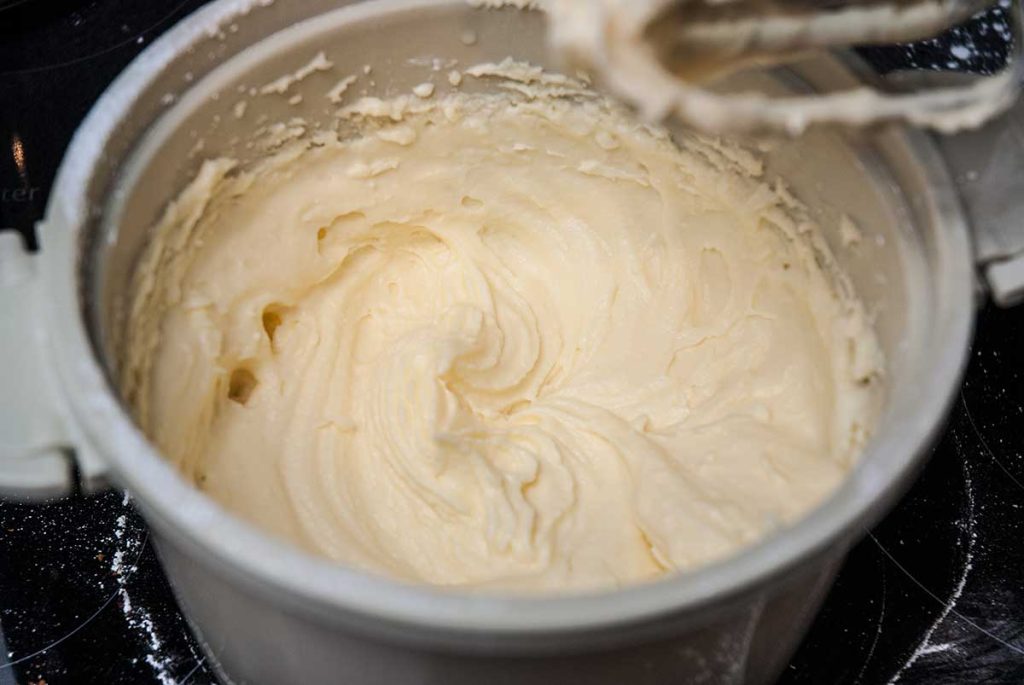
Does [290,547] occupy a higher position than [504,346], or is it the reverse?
[290,547]

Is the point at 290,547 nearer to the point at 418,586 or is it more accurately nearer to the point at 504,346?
the point at 418,586

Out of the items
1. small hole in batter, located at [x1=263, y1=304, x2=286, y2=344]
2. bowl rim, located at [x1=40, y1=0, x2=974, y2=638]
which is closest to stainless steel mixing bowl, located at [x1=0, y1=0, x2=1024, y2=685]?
bowl rim, located at [x1=40, y1=0, x2=974, y2=638]

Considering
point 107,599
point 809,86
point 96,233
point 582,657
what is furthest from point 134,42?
point 582,657

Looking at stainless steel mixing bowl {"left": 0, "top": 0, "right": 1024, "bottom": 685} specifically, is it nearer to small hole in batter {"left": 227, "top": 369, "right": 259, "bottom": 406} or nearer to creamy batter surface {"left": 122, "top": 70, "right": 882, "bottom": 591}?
creamy batter surface {"left": 122, "top": 70, "right": 882, "bottom": 591}

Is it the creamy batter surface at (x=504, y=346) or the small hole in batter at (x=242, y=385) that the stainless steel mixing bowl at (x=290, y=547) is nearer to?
the creamy batter surface at (x=504, y=346)

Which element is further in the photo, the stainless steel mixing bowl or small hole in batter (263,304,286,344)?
small hole in batter (263,304,286,344)

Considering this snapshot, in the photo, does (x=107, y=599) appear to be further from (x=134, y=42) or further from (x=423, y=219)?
(x=134, y=42)

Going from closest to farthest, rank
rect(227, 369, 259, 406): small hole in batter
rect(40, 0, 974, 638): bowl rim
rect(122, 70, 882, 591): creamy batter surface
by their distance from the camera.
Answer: rect(40, 0, 974, 638): bowl rim < rect(122, 70, 882, 591): creamy batter surface < rect(227, 369, 259, 406): small hole in batter

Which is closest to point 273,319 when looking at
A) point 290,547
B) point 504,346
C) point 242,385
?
point 242,385
